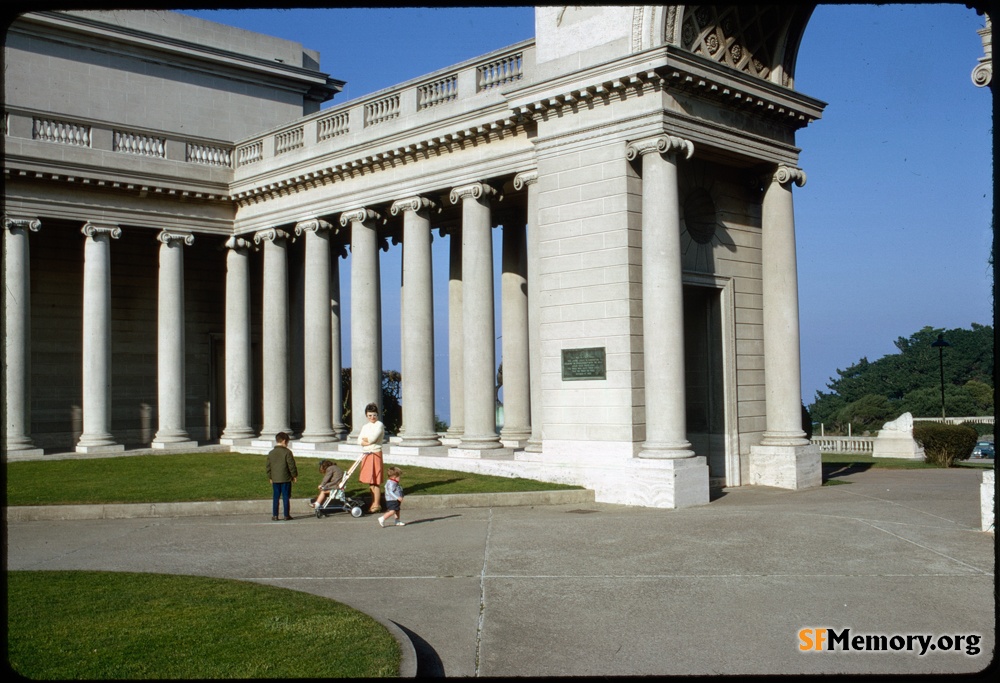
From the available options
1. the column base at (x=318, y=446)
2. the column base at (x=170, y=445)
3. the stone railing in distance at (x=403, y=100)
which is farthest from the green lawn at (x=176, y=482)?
the stone railing in distance at (x=403, y=100)

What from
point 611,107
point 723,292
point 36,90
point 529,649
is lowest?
point 529,649

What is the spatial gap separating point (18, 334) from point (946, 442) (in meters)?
30.0

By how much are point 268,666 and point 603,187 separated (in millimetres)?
15449

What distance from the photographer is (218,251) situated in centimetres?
3794

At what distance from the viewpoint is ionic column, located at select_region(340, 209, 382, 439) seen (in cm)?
2889

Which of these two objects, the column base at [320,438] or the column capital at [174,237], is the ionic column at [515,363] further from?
the column capital at [174,237]

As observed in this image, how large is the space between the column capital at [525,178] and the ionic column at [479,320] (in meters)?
1.46

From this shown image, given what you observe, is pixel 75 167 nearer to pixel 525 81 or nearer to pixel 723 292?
pixel 525 81

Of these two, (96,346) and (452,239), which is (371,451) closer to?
(452,239)

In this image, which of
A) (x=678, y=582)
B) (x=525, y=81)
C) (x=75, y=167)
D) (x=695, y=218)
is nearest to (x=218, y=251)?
(x=75, y=167)

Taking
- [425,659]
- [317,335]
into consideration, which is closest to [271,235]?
[317,335]

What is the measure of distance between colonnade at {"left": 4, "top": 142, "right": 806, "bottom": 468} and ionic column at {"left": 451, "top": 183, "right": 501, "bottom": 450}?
3cm

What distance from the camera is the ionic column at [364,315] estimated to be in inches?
1137

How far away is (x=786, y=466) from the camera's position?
23062 mm
